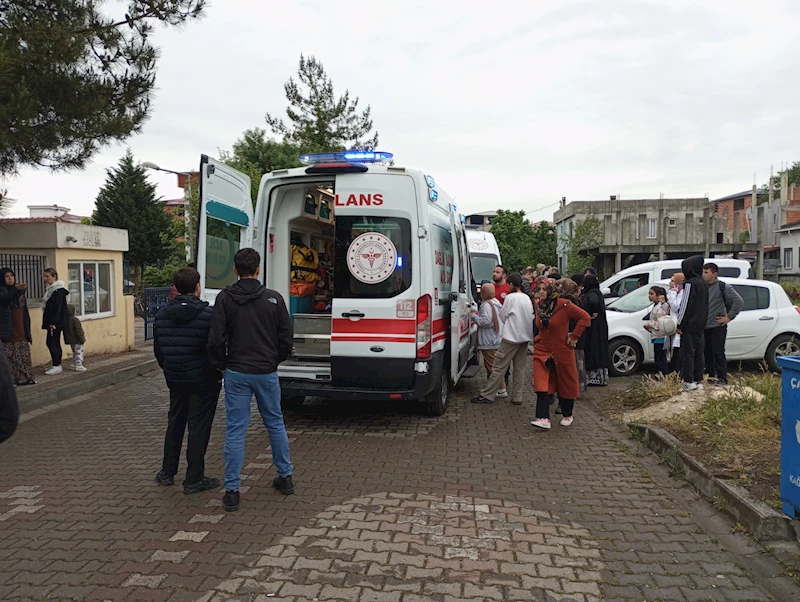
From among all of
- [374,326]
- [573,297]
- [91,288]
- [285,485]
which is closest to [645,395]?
[573,297]

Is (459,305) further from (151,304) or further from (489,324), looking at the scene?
(151,304)

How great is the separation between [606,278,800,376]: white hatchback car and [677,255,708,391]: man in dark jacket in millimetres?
2235

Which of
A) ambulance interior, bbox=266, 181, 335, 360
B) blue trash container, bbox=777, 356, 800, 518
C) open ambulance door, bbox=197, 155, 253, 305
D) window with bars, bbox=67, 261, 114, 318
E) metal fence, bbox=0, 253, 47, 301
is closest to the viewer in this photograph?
blue trash container, bbox=777, 356, 800, 518

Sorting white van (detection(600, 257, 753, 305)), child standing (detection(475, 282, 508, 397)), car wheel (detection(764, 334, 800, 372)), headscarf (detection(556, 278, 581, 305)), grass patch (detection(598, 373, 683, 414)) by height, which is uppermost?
white van (detection(600, 257, 753, 305))

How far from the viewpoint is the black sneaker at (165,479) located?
510cm

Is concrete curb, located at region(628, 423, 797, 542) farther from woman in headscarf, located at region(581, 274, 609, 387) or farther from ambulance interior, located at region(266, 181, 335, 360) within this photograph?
ambulance interior, located at region(266, 181, 335, 360)

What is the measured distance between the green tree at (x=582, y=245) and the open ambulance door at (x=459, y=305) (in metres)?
29.9

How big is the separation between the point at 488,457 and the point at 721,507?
2.02 meters

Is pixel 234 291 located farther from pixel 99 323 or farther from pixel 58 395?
pixel 99 323

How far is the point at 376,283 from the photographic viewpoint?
21.2ft

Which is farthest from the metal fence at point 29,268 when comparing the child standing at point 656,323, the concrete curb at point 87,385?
the child standing at point 656,323

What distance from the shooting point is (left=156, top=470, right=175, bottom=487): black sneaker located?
5.10 m

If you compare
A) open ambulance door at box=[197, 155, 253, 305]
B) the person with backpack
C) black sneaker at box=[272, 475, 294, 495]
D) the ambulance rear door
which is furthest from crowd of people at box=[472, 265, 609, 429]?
open ambulance door at box=[197, 155, 253, 305]

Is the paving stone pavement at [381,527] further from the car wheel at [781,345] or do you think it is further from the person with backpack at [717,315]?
the car wheel at [781,345]
